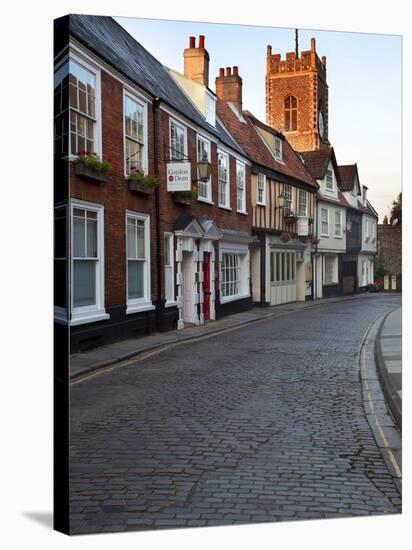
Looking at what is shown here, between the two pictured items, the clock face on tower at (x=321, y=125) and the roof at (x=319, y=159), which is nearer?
the clock face on tower at (x=321, y=125)

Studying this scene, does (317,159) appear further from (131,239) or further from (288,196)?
(131,239)

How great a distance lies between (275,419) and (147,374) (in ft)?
3.52

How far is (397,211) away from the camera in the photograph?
572cm

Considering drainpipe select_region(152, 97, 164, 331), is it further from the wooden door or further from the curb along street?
the curb along street

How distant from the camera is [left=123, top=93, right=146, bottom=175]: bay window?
4.73 meters

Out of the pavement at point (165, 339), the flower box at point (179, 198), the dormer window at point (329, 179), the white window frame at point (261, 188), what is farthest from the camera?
the dormer window at point (329, 179)

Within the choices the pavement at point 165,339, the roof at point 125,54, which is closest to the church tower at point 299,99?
the roof at point 125,54

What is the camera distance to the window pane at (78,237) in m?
4.31

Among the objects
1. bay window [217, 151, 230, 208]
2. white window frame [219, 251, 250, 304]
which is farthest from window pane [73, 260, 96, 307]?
bay window [217, 151, 230, 208]

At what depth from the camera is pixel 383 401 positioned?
5.21m

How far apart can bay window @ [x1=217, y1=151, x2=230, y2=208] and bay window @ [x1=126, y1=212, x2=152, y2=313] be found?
793 millimetres

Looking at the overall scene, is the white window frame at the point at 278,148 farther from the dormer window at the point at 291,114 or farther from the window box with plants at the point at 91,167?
the window box with plants at the point at 91,167

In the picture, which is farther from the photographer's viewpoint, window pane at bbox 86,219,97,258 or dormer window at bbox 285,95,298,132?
dormer window at bbox 285,95,298,132

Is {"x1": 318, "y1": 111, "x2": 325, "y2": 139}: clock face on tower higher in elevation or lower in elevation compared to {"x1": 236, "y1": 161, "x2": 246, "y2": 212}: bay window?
higher
